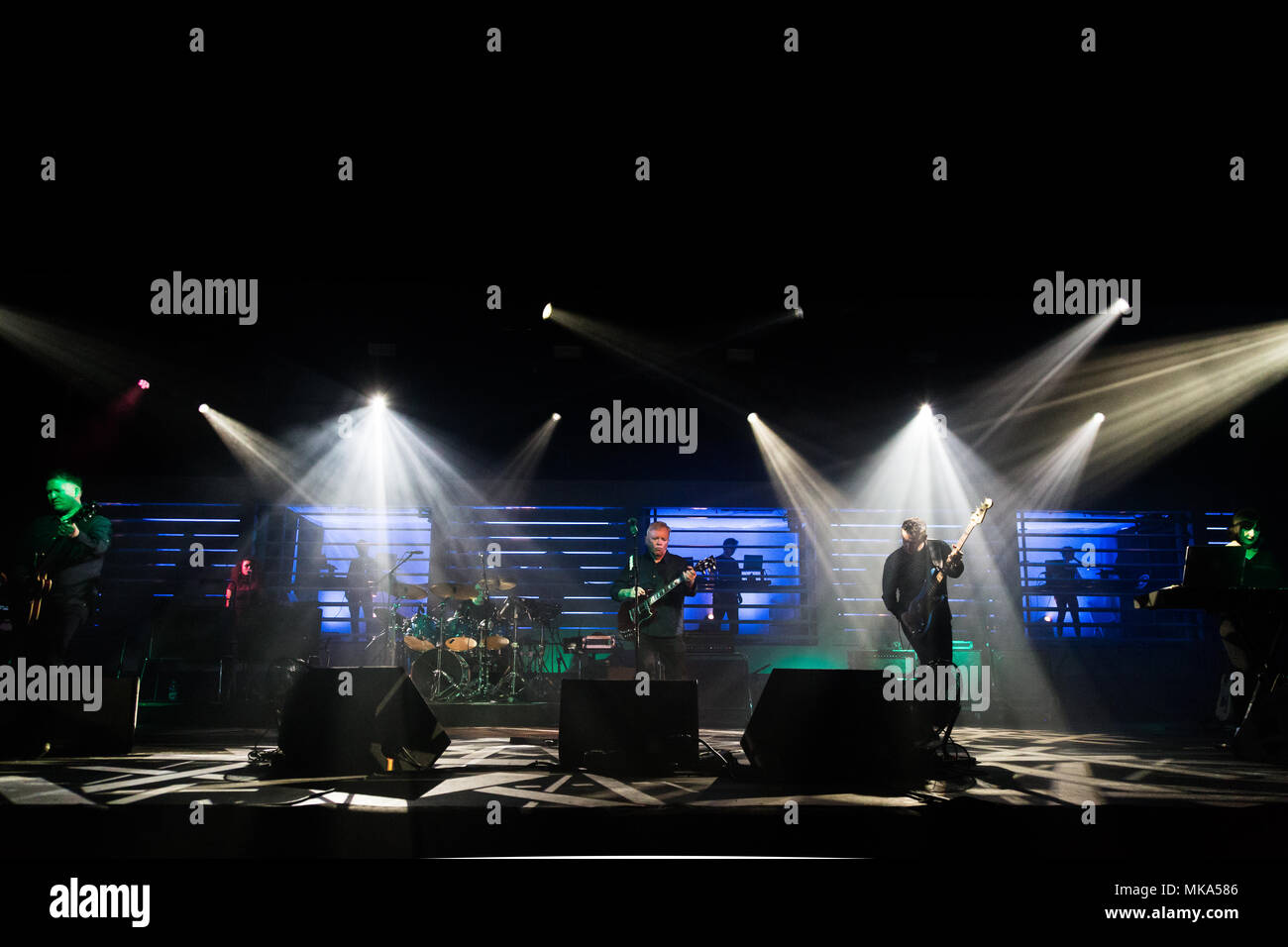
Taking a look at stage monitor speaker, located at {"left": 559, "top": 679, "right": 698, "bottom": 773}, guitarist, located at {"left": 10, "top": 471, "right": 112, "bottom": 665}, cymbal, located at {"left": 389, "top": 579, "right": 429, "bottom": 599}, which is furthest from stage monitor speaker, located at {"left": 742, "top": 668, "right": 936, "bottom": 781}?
cymbal, located at {"left": 389, "top": 579, "right": 429, "bottom": 599}

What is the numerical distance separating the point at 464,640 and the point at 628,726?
4.87m

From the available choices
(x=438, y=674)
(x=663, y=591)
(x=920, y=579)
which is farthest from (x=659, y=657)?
(x=438, y=674)

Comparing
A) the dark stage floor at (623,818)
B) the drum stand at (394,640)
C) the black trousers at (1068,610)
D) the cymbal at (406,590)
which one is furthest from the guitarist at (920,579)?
the black trousers at (1068,610)

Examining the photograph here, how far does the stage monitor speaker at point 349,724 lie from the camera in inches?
178

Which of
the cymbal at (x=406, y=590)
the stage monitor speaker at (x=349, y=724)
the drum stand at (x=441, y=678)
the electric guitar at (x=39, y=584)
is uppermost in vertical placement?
the electric guitar at (x=39, y=584)

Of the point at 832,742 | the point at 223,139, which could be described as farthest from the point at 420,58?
the point at 832,742

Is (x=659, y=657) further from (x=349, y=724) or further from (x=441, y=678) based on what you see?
(x=441, y=678)

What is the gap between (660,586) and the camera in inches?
262

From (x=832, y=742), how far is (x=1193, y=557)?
346 cm

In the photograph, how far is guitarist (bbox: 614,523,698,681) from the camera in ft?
21.4

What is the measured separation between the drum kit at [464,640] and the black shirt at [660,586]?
290 centimetres

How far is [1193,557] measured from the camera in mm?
5781

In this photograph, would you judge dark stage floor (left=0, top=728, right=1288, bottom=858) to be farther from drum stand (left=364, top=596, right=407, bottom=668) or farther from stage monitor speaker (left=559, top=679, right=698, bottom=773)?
drum stand (left=364, top=596, right=407, bottom=668)

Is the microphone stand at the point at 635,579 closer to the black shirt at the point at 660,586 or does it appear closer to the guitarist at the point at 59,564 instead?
the black shirt at the point at 660,586
